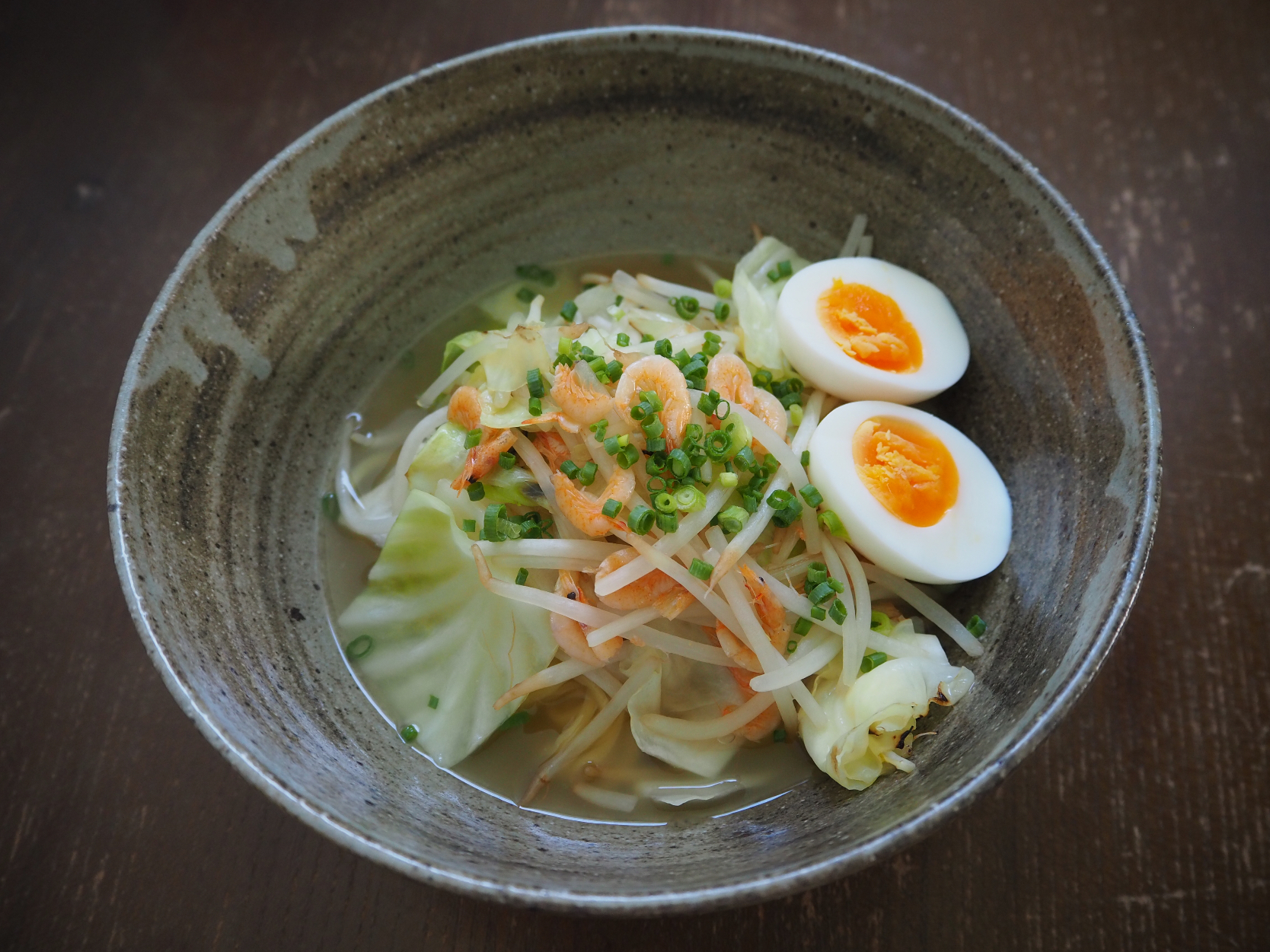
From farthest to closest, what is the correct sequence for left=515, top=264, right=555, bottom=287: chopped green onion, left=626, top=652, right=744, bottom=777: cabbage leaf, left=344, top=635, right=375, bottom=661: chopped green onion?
left=515, top=264, right=555, bottom=287: chopped green onion < left=344, top=635, right=375, bottom=661: chopped green onion < left=626, top=652, right=744, bottom=777: cabbage leaf

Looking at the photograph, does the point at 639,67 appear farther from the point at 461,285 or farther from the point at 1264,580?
the point at 1264,580

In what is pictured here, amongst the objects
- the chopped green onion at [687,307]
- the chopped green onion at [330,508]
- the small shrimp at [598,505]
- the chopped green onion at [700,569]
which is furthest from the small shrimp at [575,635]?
the chopped green onion at [687,307]

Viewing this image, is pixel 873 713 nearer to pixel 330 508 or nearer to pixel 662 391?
pixel 662 391

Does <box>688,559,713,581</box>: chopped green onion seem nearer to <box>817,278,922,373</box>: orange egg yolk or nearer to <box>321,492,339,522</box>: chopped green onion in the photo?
<box>817,278,922,373</box>: orange egg yolk

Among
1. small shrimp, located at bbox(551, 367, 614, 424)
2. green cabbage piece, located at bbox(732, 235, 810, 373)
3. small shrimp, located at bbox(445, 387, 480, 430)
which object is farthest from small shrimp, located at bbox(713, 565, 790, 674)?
small shrimp, located at bbox(445, 387, 480, 430)

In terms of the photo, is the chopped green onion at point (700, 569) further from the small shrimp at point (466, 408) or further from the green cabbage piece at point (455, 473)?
the small shrimp at point (466, 408)

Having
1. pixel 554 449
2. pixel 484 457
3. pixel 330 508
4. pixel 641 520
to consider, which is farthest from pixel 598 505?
pixel 330 508
